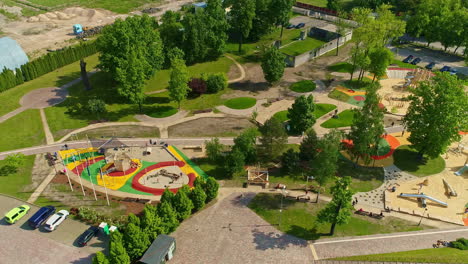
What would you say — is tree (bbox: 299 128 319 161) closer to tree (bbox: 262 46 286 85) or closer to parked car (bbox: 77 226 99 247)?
tree (bbox: 262 46 286 85)

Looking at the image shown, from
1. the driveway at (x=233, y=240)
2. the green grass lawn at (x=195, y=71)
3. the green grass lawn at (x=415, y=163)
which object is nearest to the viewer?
the driveway at (x=233, y=240)

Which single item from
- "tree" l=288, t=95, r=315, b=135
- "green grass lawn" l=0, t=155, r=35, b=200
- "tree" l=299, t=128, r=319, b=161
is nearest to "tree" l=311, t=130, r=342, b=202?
"tree" l=299, t=128, r=319, b=161

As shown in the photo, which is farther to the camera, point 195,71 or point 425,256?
point 195,71

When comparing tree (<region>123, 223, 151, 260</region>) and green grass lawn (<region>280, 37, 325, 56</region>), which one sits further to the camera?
green grass lawn (<region>280, 37, 325, 56</region>)

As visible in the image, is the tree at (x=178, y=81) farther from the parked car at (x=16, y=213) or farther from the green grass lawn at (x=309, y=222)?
the parked car at (x=16, y=213)

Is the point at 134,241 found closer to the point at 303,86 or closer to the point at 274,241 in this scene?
the point at 274,241

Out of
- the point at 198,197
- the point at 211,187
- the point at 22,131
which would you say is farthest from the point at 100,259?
the point at 22,131

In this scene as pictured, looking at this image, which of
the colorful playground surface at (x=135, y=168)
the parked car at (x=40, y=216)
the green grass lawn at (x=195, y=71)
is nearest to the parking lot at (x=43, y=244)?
the parked car at (x=40, y=216)
